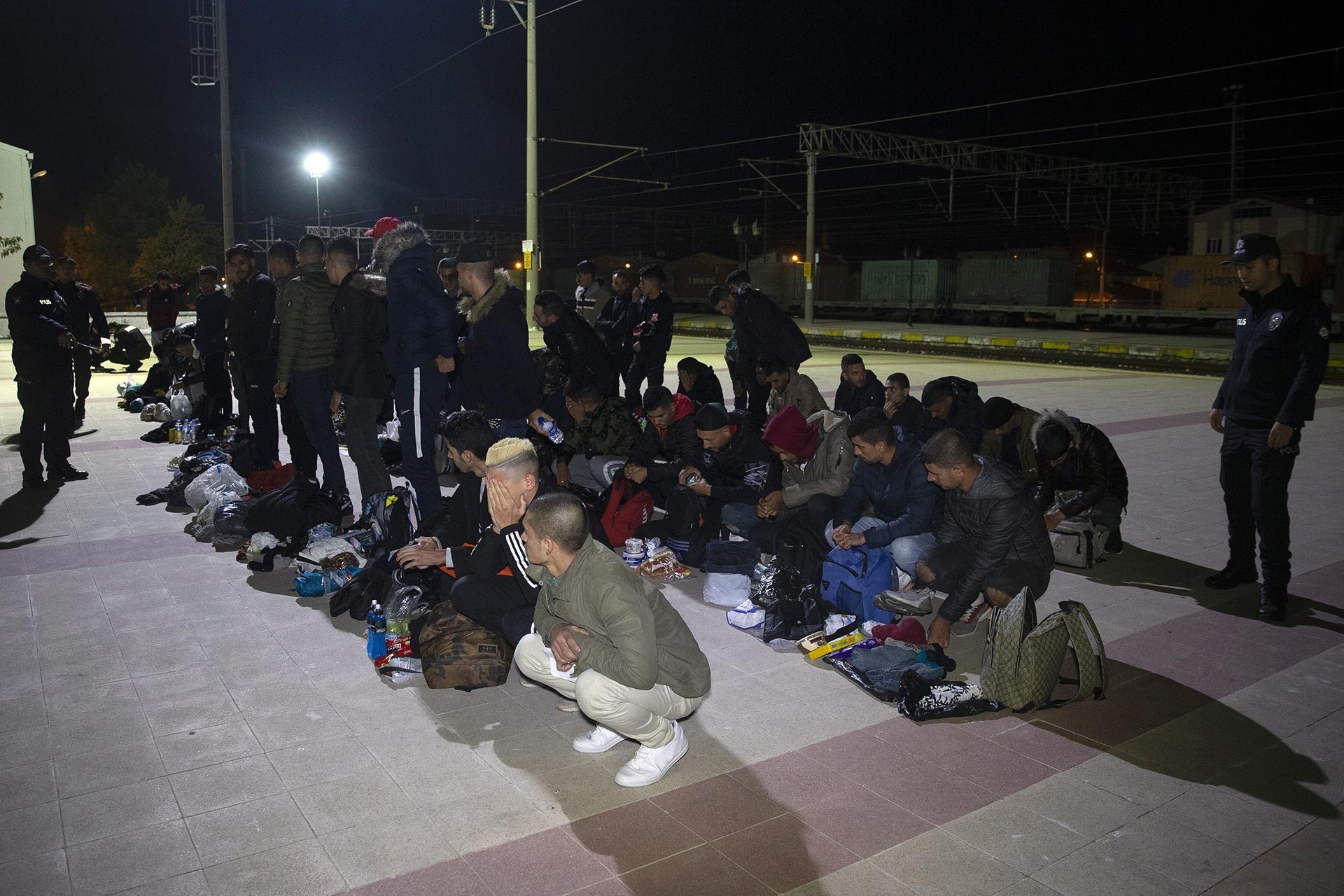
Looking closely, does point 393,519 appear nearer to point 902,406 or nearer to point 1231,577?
point 902,406

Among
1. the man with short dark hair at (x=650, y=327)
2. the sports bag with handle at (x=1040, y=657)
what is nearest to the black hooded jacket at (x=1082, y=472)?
the sports bag with handle at (x=1040, y=657)

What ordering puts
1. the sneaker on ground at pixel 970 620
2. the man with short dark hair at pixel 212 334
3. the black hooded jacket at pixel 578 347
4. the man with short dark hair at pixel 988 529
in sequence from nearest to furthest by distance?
the man with short dark hair at pixel 988 529 → the sneaker on ground at pixel 970 620 → the black hooded jacket at pixel 578 347 → the man with short dark hair at pixel 212 334

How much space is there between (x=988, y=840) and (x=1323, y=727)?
1.85 metres

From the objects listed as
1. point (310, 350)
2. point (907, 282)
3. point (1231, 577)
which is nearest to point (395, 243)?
point (310, 350)

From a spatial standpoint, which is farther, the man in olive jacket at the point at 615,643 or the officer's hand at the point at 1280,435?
the officer's hand at the point at 1280,435

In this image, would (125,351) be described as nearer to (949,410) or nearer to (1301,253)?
(949,410)

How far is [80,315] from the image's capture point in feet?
34.6

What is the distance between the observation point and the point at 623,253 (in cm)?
6881

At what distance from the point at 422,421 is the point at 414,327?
0.79 metres

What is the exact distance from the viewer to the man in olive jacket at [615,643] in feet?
11.6

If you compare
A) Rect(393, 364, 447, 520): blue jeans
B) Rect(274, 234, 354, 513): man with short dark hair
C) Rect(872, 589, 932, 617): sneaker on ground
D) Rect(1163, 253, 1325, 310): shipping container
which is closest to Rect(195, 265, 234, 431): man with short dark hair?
Rect(274, 234, 354, 513): man with short dark hair

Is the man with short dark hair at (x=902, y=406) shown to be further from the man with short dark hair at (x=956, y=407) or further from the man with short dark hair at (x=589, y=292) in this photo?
the man with short dark hair at (x=589, y=292)

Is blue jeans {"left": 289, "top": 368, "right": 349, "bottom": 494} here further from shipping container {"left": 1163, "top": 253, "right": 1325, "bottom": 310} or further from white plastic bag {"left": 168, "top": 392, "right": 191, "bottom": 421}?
shipping container {"left": 1163, "top": 253, "right": 1325, "bottom": 310}

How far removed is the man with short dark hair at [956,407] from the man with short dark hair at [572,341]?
2671mm
